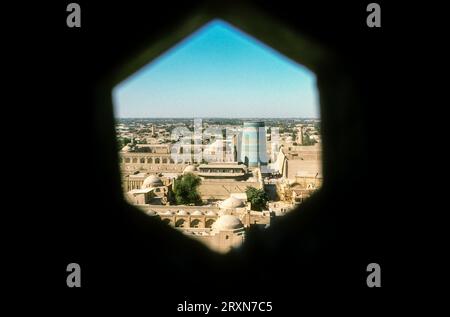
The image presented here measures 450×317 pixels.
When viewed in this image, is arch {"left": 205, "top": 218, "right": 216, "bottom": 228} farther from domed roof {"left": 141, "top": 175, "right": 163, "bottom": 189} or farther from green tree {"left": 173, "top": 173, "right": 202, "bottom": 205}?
domed roof {"left": 141, "top": 175, "right": 163, "bottom": 189}

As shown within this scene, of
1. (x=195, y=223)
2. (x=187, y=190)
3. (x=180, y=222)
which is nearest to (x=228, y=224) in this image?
(x=195, y=223)

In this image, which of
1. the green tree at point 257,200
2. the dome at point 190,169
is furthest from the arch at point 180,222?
the dome at point 190,169

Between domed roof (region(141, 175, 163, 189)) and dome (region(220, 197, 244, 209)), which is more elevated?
domed roof (region(141, 175, 163, 189))

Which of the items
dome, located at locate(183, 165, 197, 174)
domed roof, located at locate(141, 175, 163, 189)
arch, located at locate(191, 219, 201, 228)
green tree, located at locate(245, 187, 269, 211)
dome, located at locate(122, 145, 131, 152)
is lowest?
arch, located at locate(191, 219, 201, 228)

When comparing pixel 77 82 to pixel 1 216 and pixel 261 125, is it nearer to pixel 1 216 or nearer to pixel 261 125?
pixel 1 216

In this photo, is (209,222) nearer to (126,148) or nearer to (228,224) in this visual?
(228,224)

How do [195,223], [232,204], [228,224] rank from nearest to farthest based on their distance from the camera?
[228,224] < [195,223] < [232,204]

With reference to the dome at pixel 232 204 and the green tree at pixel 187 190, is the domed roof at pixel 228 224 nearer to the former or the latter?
the dome at pixel 232 204

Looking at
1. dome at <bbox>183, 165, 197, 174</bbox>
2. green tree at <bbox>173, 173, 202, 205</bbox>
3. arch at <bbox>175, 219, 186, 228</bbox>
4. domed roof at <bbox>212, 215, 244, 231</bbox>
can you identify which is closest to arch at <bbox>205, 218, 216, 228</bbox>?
arch at <bbox>175, 219, 186, 228</bbox>
